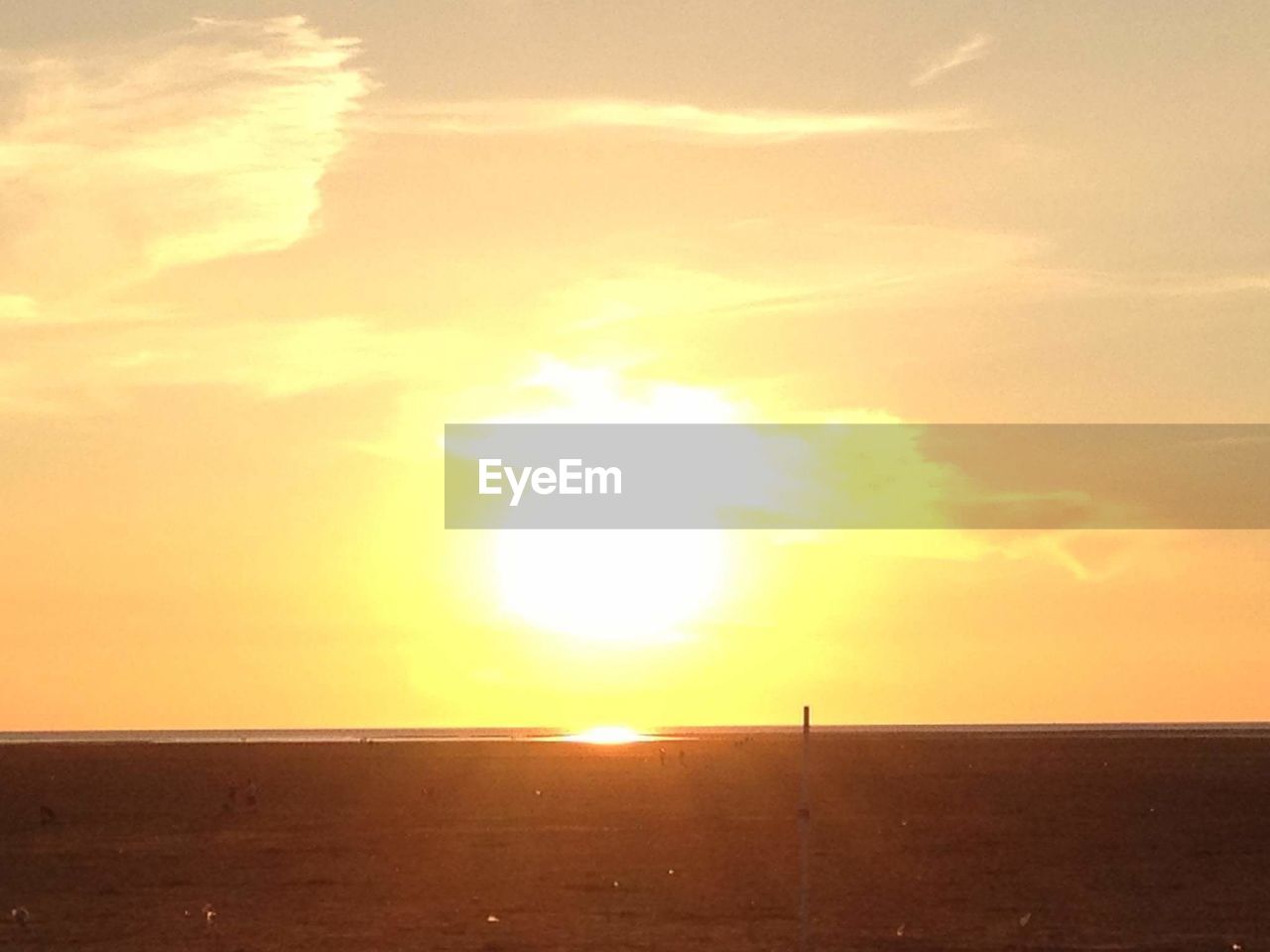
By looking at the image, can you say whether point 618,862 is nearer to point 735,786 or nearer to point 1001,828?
point 1001,828

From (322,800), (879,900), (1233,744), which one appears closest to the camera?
(879,900)

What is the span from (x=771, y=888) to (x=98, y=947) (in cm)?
1228

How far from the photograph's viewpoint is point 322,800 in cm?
6350

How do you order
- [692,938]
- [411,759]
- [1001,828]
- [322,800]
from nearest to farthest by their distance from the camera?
[692,938], [1001,828], [322,800], [411,759]

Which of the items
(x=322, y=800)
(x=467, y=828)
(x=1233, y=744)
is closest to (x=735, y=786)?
(x=322, y=800)

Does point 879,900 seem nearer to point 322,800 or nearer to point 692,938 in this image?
point 692,938

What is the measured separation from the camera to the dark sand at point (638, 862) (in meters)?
30.8

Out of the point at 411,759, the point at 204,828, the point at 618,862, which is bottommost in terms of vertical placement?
the point at 618,862

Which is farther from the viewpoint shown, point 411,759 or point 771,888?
point 411,759

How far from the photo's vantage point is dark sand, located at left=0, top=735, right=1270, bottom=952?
101 feet

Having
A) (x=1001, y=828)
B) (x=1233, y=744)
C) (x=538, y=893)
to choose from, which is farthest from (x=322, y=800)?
(x=1233, y=744)

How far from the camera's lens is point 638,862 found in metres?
40.7

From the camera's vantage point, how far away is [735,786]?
70.2 metres

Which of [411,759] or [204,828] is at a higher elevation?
[411,759]
